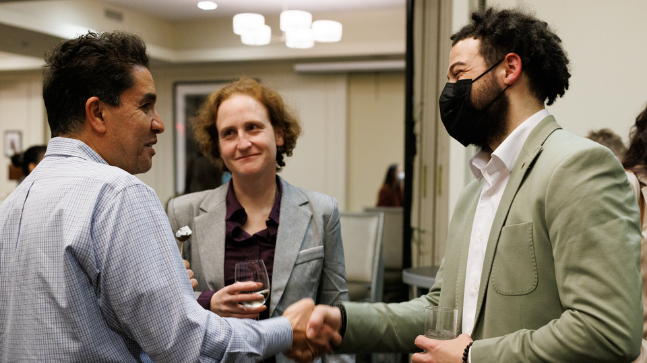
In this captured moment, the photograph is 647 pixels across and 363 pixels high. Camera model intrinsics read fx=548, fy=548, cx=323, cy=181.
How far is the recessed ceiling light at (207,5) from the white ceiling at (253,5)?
0.06 m

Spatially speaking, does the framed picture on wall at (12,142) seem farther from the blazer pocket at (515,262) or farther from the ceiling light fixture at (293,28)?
the blazer pocket at (515,262)

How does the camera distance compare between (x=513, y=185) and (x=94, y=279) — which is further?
(x=513, y=185)

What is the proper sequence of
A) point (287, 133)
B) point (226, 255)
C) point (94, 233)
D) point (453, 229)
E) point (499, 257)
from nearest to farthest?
point (94, 233) → point (499, 257) → point (453, 229) → point (226, 255) → point (287, 133)

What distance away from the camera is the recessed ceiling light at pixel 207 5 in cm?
741

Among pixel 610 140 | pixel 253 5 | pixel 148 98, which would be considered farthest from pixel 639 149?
pixel 253 5

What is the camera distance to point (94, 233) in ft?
3.72

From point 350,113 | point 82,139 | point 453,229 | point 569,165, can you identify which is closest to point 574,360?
point 569,165

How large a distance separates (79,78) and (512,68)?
108cm

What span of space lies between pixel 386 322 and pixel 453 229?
1.12 feet

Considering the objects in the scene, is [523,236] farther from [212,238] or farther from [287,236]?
[212,238]

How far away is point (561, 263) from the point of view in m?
1.16

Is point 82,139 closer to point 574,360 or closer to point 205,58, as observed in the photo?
point 574,360

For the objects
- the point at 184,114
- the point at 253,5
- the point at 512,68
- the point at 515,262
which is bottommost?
the point at 515,262

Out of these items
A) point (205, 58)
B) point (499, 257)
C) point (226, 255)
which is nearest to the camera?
point (499, 257)
